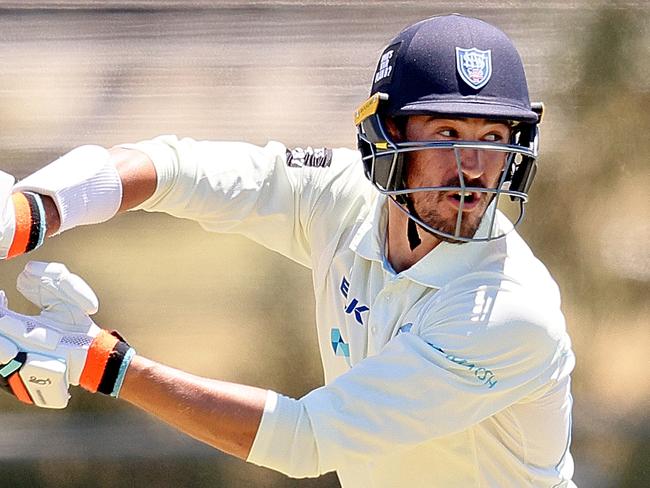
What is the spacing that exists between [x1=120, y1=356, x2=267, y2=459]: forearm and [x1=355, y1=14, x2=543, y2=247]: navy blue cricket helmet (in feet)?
1.50

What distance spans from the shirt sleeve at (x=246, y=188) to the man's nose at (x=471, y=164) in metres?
0.48

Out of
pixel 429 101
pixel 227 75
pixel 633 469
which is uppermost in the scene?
pixel 429 101

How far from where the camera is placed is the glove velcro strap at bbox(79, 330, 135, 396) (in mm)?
1872

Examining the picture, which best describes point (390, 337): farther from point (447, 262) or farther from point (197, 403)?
point (197, 403)

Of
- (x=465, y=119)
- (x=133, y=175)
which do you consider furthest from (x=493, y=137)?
(x=133, y=175)

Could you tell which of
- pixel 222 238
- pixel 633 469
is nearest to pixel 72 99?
pixel 222 238

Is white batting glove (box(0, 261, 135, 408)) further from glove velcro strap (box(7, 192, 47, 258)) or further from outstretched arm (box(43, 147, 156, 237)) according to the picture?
outstretched arm (box(43, 147, 156, 237))

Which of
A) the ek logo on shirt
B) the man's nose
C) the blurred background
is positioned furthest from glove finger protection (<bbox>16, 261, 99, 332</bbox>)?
the blurred background

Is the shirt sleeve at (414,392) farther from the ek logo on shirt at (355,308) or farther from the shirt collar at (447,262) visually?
the ek logo on shirt at (355,308)

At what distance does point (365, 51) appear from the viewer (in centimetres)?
330

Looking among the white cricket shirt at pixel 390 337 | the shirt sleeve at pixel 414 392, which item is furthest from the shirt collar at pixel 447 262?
the shirt sleeve at pixel 414 392

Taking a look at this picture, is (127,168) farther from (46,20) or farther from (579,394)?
(579,394)

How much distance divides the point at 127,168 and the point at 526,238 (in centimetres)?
156

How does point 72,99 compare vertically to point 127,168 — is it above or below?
below
